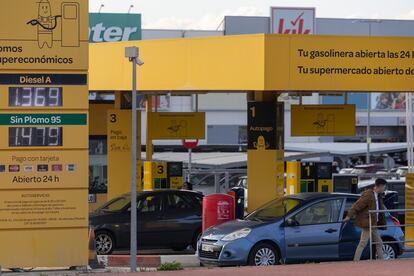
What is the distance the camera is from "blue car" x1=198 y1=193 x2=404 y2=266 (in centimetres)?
1530

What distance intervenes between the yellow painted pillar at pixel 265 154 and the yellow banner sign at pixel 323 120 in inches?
88.9

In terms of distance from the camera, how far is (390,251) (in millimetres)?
16250

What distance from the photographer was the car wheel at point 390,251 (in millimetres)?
16156

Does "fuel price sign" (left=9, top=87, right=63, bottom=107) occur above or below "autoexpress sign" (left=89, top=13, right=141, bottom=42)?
below

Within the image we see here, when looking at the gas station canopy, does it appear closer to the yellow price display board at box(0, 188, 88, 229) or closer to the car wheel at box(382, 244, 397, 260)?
the car wheel at box(382, 244, 397, 260)

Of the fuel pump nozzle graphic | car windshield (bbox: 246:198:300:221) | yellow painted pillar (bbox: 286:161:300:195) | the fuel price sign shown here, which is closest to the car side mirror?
car windshield (bbox: 246:198:300:221)

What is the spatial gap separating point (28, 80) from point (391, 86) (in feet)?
29.0

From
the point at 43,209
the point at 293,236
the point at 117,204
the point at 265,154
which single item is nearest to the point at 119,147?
the point at 117,204

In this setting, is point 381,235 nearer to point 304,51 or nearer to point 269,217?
point 269,217

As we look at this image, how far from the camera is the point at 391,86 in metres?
19.3

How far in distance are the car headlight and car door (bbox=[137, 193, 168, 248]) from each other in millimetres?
3769

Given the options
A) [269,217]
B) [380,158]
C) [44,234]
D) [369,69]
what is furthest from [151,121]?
[380,158]

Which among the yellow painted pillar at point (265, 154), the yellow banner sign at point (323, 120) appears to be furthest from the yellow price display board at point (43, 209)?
the yellow banner sign at point (323, 120)

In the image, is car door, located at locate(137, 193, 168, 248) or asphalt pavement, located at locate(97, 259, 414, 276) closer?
asphalt pavement, located at locate(97, 259, 414, 276)
